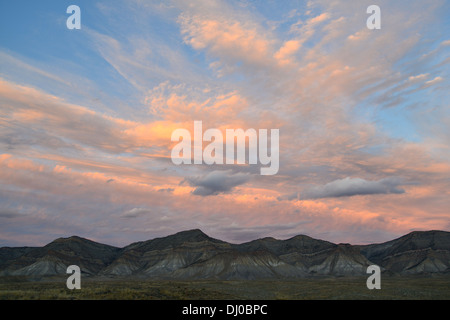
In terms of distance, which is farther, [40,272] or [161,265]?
[161,265]

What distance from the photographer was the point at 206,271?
167750 millimetres

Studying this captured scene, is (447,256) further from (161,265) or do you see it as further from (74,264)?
(74,264)

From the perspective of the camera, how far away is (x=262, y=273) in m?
164
